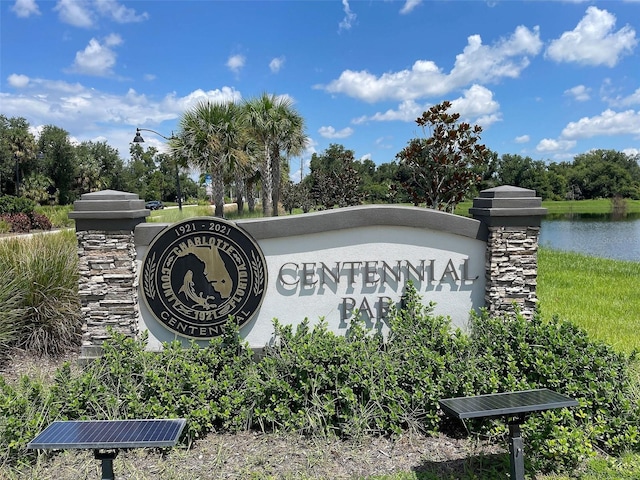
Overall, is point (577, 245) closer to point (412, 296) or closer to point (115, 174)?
point (412, 296)

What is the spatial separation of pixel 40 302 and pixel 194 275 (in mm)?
2151

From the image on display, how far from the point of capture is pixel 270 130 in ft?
87.0

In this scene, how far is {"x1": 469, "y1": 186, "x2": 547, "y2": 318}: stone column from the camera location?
5.24m

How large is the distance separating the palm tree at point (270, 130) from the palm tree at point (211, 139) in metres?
4.31

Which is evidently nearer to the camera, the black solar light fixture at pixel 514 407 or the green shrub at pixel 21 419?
the black solar light fixture at pixel 514 407

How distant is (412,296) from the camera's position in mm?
5195

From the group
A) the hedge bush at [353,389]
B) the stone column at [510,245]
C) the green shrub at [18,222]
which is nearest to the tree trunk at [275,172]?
the green shrub at [18,222]

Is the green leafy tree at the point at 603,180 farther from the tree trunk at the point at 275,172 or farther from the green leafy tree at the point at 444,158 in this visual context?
the green leafy tree at the point at 444,158

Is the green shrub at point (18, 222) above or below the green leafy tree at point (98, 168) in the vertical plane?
below

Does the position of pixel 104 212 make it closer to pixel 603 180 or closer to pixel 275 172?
pixel 275 172

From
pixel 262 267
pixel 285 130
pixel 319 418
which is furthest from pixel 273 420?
pixel 285 130

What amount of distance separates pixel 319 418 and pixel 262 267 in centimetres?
193

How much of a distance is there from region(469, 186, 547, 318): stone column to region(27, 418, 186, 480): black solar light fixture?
3.90 metres

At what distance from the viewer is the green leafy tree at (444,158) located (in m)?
13.8
